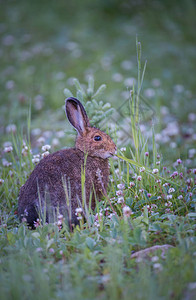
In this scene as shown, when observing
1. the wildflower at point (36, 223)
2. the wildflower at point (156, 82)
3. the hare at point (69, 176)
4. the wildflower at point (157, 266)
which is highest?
the wildflower at point (156, 82)

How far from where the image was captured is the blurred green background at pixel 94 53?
9.95 metres

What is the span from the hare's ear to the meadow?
0.39m

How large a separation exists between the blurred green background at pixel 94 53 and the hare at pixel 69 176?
3.66 m

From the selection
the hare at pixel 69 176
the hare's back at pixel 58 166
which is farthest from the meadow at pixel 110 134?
the hare's back at pixel 58 166

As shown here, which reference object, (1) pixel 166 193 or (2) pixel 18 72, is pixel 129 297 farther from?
(2) pixel 18 72

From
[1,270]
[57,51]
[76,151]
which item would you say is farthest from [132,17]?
[1,270]

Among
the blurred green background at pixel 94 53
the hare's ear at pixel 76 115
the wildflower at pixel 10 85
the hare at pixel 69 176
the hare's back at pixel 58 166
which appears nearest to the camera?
the hare at pixel 69 176

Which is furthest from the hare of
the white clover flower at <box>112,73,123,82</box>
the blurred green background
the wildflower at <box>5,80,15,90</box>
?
the wildflower at <box>5,80,15,90</box>

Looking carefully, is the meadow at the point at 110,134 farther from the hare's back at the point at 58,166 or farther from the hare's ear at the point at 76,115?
the hare's back at the point at 58,166

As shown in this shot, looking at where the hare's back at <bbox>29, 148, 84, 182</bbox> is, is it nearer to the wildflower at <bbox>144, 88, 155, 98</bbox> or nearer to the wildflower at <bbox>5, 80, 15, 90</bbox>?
the wildflower at <bbox>144, 88, 155, 98</bbox>

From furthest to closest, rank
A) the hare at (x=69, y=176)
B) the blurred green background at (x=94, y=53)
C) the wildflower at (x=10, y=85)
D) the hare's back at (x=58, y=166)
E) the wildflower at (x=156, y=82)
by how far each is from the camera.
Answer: the wildflower at (x=10, y=85) < the wildflower at (x=156, y=82) < the blurred green background at (x=94, y=53) < the hare's back at (x=58, y=166) < the hare at (x=69, y=176)

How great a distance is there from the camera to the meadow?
3.01 metres

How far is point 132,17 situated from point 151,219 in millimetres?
12342

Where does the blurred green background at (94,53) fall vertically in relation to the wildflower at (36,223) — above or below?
above
